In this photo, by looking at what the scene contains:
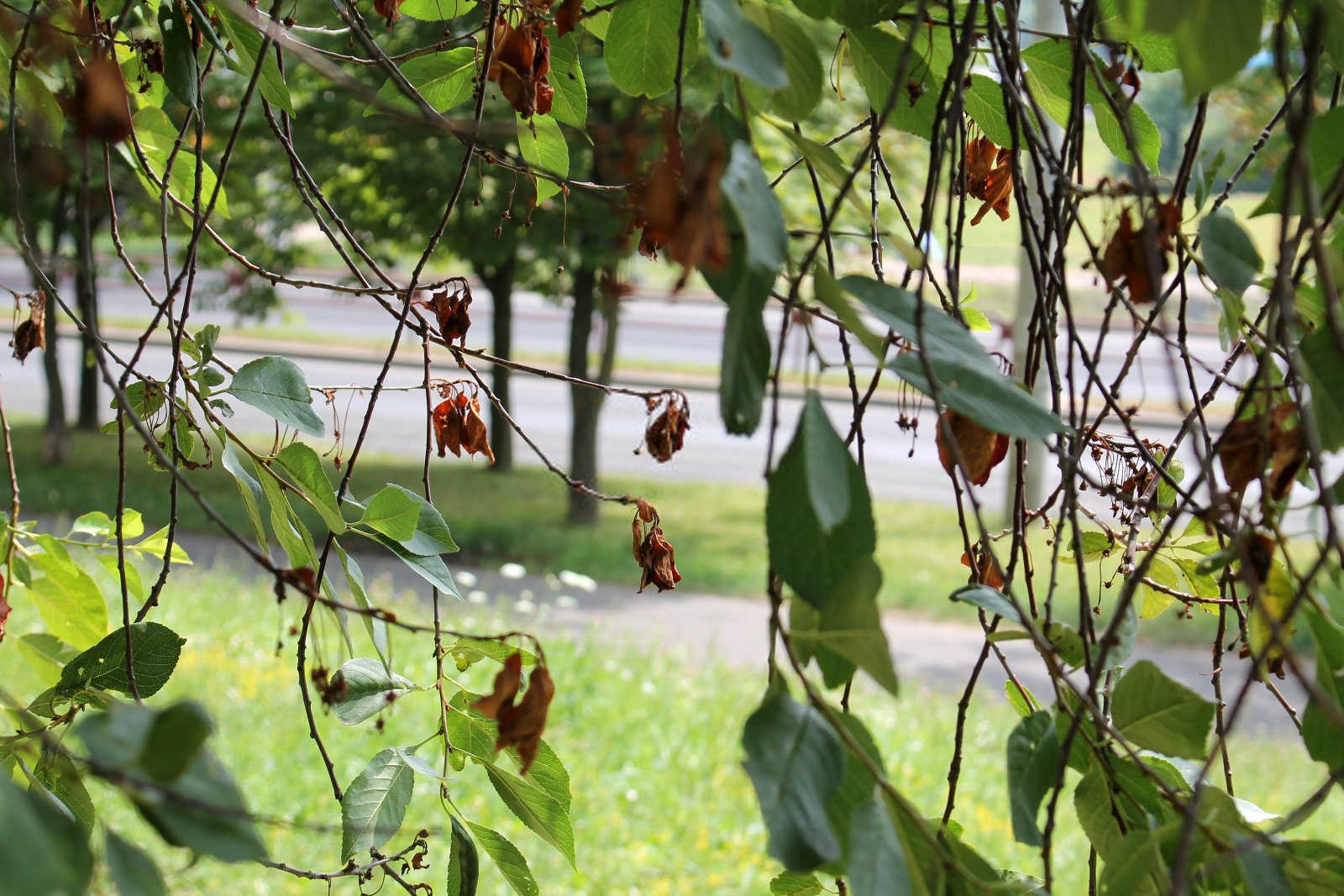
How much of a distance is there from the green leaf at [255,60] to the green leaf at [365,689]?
321mm

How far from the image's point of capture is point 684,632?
4.12 meters

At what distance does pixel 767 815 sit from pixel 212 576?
165 inches

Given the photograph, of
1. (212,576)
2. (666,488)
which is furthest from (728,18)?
(666,488)

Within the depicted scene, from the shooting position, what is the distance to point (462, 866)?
57 centimetres

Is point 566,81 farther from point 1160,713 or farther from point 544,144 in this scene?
point 1160,713

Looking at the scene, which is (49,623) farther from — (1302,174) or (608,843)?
(608,843)

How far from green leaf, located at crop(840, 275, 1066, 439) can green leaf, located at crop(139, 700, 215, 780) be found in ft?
0.73

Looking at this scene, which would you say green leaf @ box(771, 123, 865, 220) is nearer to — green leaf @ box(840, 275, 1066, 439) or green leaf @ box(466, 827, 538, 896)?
green leaf @ box(840, 275, 1066, 439)

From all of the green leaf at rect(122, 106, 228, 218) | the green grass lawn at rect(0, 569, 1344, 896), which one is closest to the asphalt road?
the green grass lawn at rect(0, 569, 1344, 896)

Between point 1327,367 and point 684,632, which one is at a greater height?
point 1327,367

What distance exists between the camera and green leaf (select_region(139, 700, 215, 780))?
293mm

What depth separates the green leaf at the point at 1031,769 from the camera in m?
0.44

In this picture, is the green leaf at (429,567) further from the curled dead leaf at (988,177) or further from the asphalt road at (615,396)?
the asphalt road at (615,396)

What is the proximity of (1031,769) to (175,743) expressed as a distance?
309mm
